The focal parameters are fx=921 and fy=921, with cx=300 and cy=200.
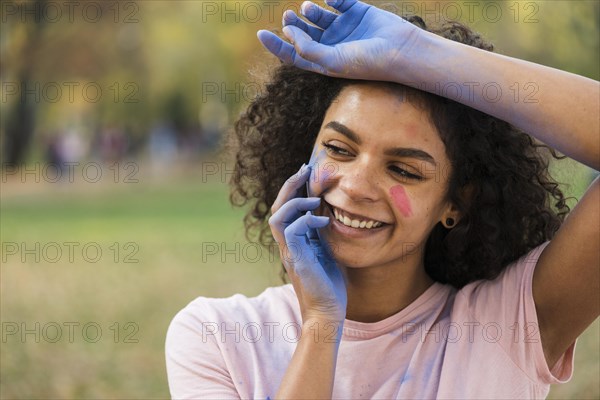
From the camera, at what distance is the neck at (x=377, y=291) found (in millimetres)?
2773

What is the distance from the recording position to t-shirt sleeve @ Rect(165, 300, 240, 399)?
2.66 meters

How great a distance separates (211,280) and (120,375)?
3034 mm

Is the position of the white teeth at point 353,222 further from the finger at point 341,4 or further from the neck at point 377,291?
the finger at point 341,4

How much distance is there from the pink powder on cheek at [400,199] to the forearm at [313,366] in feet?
1.26

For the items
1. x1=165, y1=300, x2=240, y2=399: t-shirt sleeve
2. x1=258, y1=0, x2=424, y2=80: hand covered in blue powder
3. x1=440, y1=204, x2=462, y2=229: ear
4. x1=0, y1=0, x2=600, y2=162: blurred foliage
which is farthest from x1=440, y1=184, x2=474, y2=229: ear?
x1=0, y1=0, x2=600, y2=162: blurred foliage

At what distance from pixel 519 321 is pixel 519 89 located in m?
0.65

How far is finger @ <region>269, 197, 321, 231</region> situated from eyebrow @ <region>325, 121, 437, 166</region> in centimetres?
20

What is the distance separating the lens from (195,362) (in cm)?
269

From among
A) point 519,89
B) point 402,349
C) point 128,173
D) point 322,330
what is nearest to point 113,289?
point 402,349

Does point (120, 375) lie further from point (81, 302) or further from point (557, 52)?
point (557, 52)

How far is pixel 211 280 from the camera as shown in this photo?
8883mm

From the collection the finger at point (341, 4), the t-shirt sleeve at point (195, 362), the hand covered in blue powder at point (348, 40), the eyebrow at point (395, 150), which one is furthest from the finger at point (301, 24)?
the t-shirt sleeve at point (195, 362)

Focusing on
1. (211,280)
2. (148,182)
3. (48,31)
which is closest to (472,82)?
(211,280)

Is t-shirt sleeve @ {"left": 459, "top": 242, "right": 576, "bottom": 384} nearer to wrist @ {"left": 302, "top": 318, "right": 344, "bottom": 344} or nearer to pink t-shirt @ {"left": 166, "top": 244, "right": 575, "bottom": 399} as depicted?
pink t-shirt @ {"left": 166, "top": 244, "right": 575, "bottom": 399}
